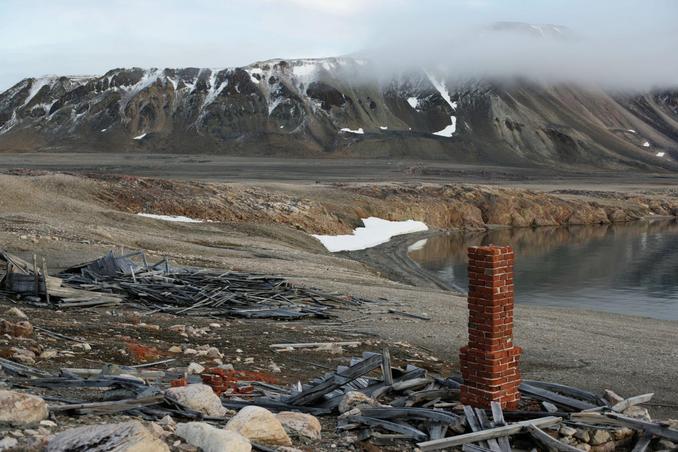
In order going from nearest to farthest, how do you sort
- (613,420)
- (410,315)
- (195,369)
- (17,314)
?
(613,420) < (195,369) < (17,314) < (410,315)

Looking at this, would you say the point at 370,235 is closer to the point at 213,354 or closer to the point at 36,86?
the point at 213,354

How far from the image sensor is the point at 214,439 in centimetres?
705

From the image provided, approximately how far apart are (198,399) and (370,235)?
45.1 metres

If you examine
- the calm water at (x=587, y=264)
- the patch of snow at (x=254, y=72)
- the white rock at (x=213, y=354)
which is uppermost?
the patch of snow at (x=254, y=72)

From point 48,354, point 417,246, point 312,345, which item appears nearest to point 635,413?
point 312,345

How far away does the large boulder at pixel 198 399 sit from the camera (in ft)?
28.0

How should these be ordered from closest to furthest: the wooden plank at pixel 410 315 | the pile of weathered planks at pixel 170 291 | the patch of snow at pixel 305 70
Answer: the pile of weathered planks at pixel 170 291 → the wooden plank at pixel 410 315 → the patch of snow at pixel 305 70

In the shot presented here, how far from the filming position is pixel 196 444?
7.10m

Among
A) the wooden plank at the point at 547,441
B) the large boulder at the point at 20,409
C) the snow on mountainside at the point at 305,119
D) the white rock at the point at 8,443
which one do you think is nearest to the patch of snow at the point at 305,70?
the snow on mountainside at the point at 305,119

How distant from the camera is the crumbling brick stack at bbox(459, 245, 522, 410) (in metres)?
9.45

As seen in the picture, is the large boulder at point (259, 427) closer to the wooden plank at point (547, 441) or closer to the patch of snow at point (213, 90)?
the wooden plank at point (547, 441)

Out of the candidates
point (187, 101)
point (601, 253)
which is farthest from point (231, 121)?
point (601, 253)

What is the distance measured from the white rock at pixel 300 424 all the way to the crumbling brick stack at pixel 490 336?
213cm

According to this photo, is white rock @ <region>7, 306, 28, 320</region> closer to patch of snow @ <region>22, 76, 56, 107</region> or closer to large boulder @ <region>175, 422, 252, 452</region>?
large boulder @ <region>175, 422, 252, 452</region>
